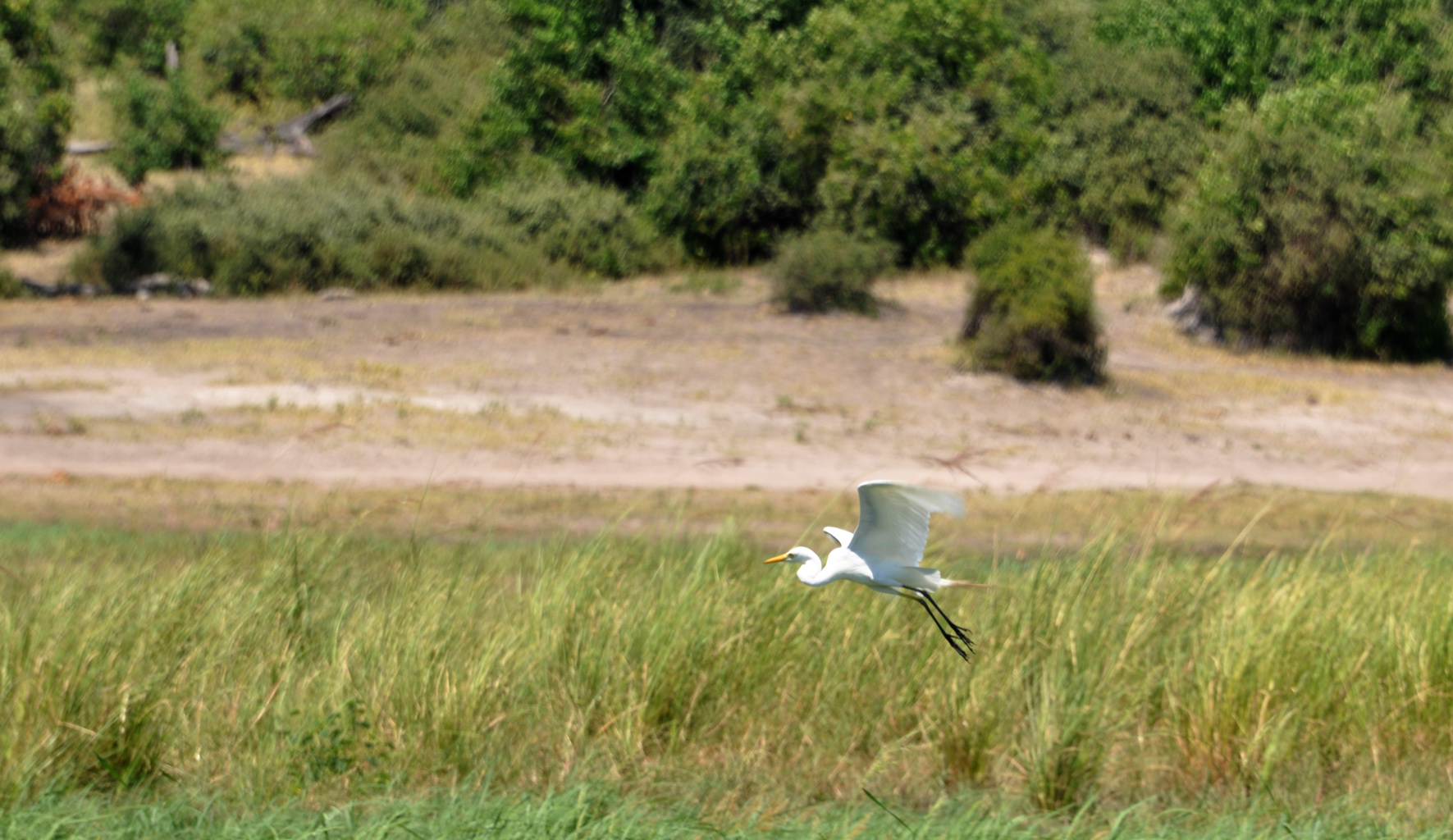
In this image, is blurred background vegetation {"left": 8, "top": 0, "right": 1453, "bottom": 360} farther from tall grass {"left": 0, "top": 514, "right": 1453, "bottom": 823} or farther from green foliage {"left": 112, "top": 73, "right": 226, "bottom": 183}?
tall grass {"left": 0, "top": 514, "right": 1453, "bottom": 823}

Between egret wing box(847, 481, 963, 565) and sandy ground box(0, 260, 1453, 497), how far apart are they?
9.74 m

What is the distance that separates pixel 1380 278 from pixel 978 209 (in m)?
7.49

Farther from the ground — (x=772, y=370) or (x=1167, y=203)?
(x=1167, y=203)

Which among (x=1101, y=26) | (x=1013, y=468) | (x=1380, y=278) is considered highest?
(x=1101, y=26)

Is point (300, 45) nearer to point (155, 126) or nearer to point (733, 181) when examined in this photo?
point (155, 126)

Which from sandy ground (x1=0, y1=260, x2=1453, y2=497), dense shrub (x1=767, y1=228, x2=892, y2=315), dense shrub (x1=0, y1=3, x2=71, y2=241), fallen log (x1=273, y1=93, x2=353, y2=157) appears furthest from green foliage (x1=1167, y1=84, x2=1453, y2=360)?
fallen log (x1=273, y1=93, x2=353, y2=157)

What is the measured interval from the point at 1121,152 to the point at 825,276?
939cm

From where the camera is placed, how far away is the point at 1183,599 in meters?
7.09

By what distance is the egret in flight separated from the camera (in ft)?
5.67

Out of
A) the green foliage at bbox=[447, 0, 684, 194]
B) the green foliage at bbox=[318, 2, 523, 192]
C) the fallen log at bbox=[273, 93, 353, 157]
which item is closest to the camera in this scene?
the green foliage at bbox=[447, 0, 684, 194]

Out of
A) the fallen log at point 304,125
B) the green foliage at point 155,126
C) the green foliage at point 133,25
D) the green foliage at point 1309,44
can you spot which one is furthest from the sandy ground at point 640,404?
the green foliage at point 133,25

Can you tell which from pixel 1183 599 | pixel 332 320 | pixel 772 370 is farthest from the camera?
pixel 332 320

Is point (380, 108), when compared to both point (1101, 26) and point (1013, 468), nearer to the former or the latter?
point (1101, 26)

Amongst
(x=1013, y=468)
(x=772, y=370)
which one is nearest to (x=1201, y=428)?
(x=1013, y=468)
